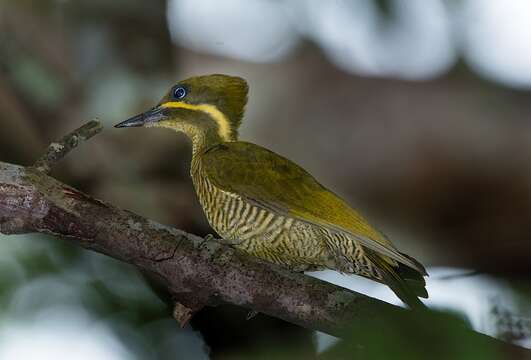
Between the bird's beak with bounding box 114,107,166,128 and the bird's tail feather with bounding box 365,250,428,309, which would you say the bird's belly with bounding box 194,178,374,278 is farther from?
the bird's beak with bounding box 114,107,166,128

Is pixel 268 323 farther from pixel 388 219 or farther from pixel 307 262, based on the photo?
pixel 388 219

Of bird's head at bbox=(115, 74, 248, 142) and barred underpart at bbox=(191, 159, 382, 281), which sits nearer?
barred underpart at bbox=(191, 159, 382, 281)

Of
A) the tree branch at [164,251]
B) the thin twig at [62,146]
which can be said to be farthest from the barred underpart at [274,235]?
the thin twig at [62,146]

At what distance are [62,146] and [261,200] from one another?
28.5 inches

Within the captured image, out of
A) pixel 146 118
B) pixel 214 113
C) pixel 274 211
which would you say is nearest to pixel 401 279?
pixel 274 211

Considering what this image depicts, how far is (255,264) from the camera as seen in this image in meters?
2.42

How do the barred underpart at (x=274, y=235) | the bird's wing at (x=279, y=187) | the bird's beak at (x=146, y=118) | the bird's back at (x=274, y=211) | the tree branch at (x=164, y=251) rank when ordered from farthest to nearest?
the bird's beak at (x=146, y=118), the barred underpart at (x=274, y=235), the bird's back at (x=274, y=211), the bird's wing at (x=279, y=187), the tree branch at (x=164, y=251)

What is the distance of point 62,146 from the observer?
2.42 metres

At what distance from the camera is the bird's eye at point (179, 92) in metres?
3.14

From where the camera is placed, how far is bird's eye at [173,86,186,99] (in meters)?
3.14

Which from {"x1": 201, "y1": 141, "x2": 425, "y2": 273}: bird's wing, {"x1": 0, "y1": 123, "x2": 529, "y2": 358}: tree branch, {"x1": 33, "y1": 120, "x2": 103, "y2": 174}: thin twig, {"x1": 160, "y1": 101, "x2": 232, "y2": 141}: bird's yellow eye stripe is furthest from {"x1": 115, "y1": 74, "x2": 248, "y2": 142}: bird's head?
{"x1": 0, "y1": 123, "x2": 529, "y2": 358}: tree branch

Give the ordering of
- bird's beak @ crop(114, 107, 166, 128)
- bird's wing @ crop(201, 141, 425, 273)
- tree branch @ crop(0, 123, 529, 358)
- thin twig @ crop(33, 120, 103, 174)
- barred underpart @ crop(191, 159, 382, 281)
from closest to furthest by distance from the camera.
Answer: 1. tree branch @ crop(0, 123, 529, 358)
2. thin twig @ crop(33, 120, 103, 174)
3. bird's wing @ crop(201, 141, 425, 273)
4. barred underpart @ crop(191, 159, 382, 281)
5. bird's beak @ crop(114, 107, 166, 128)

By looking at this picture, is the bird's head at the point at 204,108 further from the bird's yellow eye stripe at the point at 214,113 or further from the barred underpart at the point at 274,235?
the barred underpart at the point at 274,235

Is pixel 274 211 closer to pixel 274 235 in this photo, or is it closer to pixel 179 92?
pixel 274 235
